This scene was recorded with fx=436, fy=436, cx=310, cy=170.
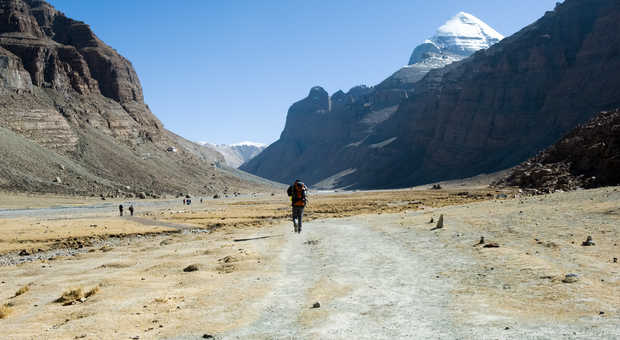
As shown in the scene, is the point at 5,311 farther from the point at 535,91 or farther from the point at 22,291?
the point at 535,91

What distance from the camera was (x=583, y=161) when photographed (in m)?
43.2

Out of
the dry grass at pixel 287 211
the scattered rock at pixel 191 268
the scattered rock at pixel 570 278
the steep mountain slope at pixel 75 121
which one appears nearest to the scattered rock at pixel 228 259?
the scattered rock at pixel 191 268

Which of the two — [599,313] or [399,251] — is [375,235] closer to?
[399,251]

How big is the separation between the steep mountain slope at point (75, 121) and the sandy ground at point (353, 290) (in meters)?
92.1

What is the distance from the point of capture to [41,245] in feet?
85.9

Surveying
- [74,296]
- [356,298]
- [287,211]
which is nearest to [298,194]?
[74,296]

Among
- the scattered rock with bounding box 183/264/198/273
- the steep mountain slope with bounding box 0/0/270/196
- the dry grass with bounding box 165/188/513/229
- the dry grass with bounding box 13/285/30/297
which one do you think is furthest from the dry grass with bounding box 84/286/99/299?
the steep mountain slope with bounding box 0/0/270/196

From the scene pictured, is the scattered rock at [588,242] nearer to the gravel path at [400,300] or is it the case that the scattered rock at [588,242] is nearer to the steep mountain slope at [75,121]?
the gravel path at [400,300]

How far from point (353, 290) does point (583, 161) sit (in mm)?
42385

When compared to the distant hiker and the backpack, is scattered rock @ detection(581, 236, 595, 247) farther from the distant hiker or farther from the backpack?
the backpack

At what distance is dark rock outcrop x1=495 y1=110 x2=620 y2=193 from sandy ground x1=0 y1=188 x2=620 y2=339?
23.4m

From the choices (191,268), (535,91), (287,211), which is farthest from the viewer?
(535,91)

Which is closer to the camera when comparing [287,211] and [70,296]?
[70,296]

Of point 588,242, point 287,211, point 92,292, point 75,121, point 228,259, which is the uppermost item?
point 75,121
